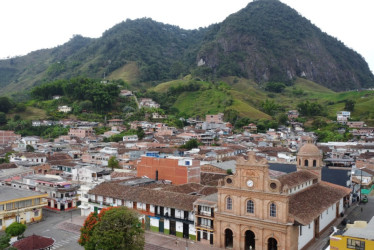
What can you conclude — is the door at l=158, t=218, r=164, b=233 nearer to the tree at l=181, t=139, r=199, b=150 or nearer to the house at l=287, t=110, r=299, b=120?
the tree at l=181, t=139, r=199, b=150

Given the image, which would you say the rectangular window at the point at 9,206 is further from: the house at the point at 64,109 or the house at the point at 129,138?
the house at the point at 64,109

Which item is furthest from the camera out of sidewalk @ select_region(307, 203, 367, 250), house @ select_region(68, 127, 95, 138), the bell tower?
house @ select_region(68, 127, 95, 138)

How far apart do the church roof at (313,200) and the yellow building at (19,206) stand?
28444 millimetres

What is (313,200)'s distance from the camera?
35000 millimetres

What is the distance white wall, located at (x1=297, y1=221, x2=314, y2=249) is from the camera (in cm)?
3131

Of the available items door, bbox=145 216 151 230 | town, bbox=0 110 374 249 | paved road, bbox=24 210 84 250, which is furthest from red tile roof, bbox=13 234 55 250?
door, bbox=145 216 151 230

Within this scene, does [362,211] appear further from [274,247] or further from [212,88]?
[212,88]

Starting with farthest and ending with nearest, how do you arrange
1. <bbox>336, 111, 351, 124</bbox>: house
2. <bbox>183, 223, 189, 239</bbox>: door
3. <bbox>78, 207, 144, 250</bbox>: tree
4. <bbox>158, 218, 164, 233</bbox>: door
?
<bbox>336, 111, 351, 124</bbox>: house
<bbox>158, 218, 164, 233</bbox>: door
<bbox>183, 223, 189, 239</bbox>: door
<bbox>78, 207, 144, 250</bbox>: tree

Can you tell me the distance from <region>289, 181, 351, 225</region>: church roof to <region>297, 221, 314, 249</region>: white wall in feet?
5.08

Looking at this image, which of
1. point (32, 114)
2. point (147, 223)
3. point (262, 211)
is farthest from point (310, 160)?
point (32, 114)

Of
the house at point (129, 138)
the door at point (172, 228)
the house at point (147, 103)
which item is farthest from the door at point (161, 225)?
the house at point (147, 103)

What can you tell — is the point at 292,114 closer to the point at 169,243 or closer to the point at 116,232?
the point at 169,243

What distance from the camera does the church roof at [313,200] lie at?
1215 inches

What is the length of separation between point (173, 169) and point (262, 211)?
18.9m
